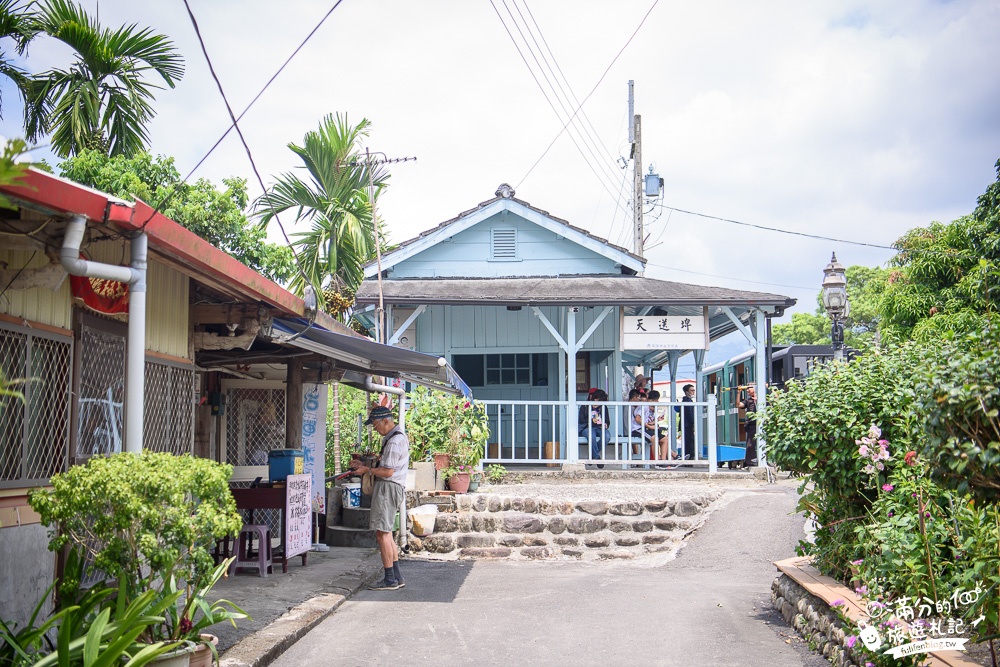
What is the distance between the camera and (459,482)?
1361 centimetres

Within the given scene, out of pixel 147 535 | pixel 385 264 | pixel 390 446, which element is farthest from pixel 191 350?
pixel 385 264

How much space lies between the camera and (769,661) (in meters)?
6.47

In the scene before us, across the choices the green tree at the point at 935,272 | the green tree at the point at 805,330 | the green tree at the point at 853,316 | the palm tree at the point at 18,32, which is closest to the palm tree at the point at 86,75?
the palm tree at the point at 18,32

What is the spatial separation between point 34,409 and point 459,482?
8.31 meters

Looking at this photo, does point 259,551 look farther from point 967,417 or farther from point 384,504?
point 967,417

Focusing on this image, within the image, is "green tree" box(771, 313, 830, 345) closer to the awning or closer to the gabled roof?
the gabled roof

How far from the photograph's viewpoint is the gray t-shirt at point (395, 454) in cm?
948

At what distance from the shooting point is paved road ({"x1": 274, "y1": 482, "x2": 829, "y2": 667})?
665cm

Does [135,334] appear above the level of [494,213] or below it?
below

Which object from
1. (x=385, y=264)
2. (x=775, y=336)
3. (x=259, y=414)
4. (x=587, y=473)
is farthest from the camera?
(x=775, y=336)

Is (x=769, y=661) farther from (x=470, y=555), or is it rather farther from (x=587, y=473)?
(x=587, y=473)

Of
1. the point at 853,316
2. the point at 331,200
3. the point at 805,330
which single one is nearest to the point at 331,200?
the point at 331,200

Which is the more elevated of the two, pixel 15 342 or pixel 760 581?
pixel 15 342

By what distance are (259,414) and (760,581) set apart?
23.5 ft
